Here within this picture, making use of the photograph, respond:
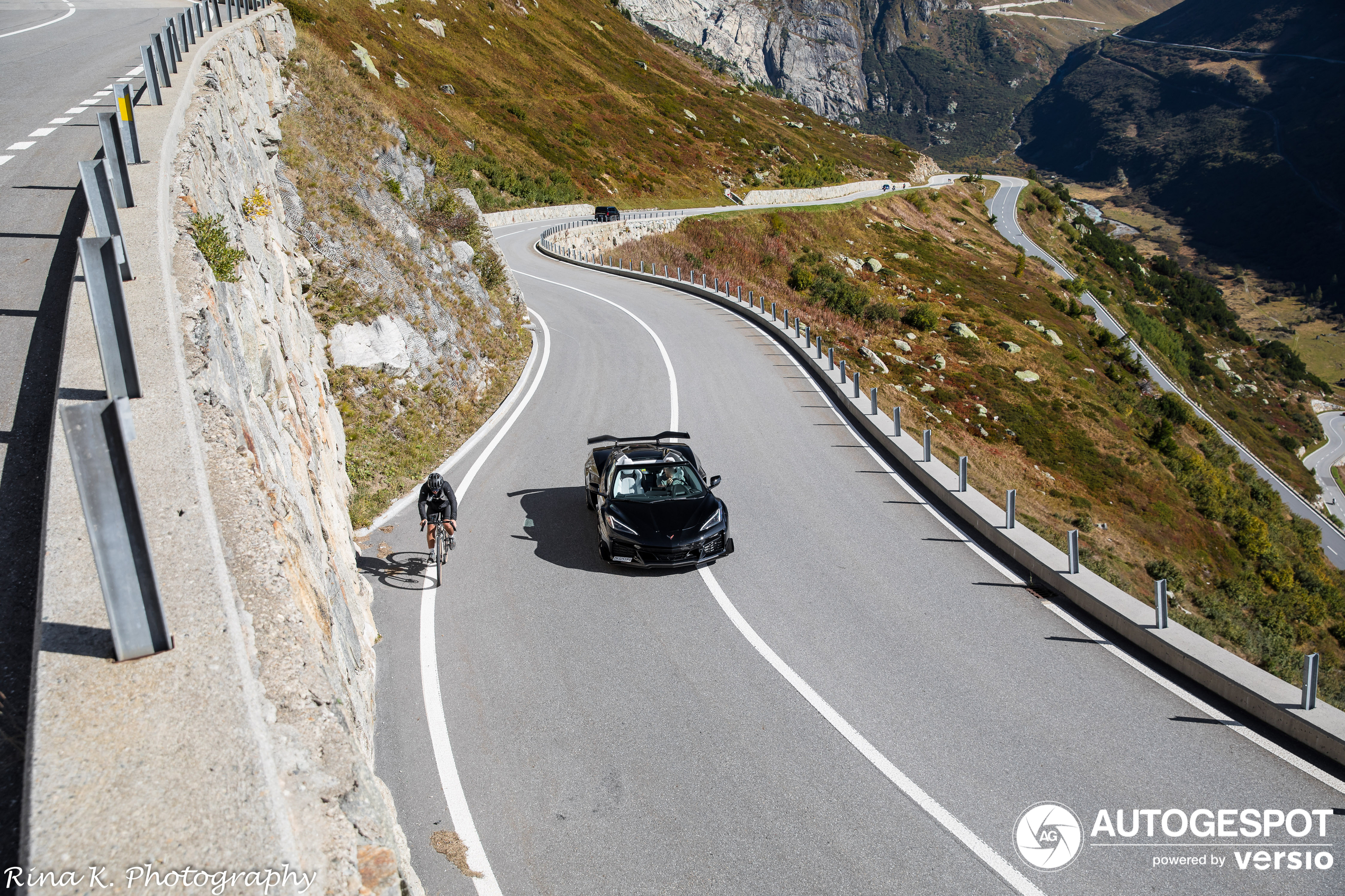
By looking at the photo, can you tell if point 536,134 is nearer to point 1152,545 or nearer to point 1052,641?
point 1152,545

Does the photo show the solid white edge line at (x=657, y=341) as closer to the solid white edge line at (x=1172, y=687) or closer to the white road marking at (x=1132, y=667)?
the white road marking at (x=1132, y=667)

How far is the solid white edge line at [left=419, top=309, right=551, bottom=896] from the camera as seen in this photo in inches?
220

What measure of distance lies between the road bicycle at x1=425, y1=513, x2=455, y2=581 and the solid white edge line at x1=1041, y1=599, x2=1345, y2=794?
24.9 ft

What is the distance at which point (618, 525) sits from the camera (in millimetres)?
10039

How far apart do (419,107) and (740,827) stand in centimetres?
5973

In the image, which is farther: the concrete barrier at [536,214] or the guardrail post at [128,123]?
the concrete barrier at [536,214]

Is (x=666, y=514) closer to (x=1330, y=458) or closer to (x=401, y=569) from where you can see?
Result: (x=401, y=569)

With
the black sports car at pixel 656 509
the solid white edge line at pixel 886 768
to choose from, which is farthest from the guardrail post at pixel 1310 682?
the black sports car at pixel 656 509

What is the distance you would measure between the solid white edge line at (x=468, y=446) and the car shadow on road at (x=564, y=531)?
5.76ft

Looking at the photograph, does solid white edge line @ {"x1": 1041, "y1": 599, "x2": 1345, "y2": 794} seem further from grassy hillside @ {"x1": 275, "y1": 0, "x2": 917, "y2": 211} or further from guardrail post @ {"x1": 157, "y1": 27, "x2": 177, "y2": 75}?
grassy hillside @ {"x1": 275, "y1": 0, "x2": 917, "y2": 211}

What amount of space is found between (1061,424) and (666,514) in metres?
23.8

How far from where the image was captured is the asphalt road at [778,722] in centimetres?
564

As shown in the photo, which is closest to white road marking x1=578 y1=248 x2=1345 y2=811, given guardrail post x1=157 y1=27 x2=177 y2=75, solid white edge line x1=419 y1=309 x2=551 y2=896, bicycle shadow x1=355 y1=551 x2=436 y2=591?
solid white edge line x1=419 y1=309 x2=551 y2=896

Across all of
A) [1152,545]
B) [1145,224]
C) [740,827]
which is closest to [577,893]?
[740,827]
